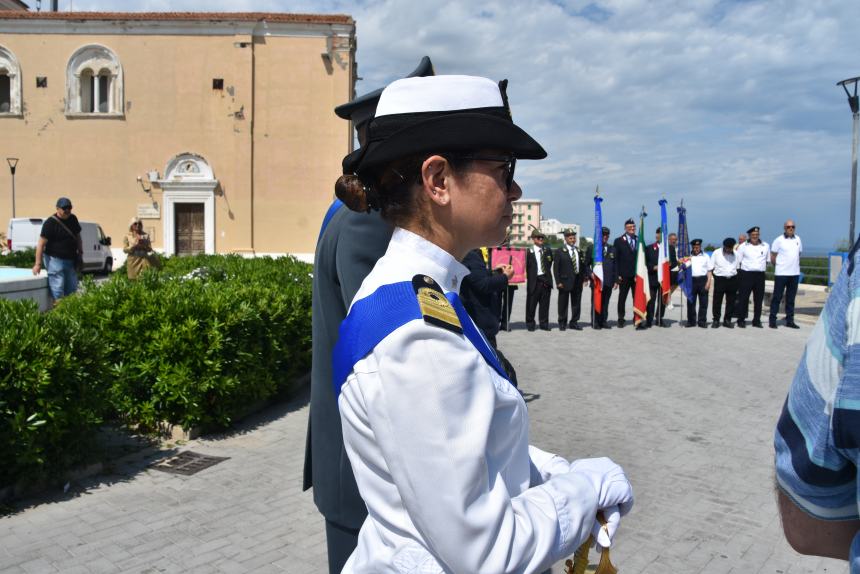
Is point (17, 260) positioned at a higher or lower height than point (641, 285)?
lower

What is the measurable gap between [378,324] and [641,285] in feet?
44.5

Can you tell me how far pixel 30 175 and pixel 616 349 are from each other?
2967cm

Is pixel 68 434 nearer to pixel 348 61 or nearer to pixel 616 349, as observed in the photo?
pixel 616 349

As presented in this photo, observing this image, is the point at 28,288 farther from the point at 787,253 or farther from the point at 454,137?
the point at 787,253

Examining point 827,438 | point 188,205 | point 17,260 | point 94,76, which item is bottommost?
Result: point 17,260

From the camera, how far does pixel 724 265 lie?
1484 centimetres

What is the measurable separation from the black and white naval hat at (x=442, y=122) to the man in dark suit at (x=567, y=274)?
1271 centimetres

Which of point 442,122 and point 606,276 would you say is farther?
point 606,276

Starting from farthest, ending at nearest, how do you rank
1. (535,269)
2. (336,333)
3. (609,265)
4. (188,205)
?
(188,205)
(609,265)
(535,269)
(336,333)

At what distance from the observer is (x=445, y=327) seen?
1327 millimetres

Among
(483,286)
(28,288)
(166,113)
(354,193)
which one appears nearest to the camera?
(354,193)

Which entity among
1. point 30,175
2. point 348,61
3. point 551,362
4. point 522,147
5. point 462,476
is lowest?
point 551,362

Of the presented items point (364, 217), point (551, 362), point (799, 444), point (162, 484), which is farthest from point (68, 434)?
point (551, 362)

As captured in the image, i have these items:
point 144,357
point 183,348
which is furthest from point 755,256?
point 144,357
